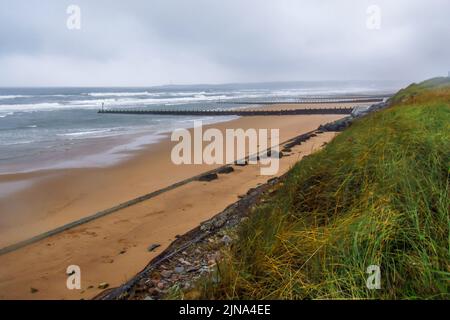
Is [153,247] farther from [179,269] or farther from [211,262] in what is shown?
[211,262]

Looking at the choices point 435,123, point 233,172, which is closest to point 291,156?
point 233,172

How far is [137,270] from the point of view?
204 inches

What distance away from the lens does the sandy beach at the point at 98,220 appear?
5.18 meters

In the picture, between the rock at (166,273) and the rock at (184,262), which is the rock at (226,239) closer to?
the rock at (184,262)

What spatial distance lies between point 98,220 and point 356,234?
19.0ft

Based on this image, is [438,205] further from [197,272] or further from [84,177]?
[84,177]

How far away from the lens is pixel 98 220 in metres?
7.32

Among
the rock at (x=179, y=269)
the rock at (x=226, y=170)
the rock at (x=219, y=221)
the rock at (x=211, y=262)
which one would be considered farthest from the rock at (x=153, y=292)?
the rock at (x=226, y=170)

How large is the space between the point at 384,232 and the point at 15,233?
23.0ft

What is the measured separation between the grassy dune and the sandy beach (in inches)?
94.7

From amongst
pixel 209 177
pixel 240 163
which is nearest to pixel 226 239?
pixel 209 177

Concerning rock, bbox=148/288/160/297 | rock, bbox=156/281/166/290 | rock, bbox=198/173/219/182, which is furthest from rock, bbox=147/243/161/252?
rock, bbox=198/173/219/182

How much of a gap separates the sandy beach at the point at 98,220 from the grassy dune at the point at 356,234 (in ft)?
7.89

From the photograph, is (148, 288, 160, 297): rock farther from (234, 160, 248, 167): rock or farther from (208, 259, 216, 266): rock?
(234, 160, 248, 167): rock
